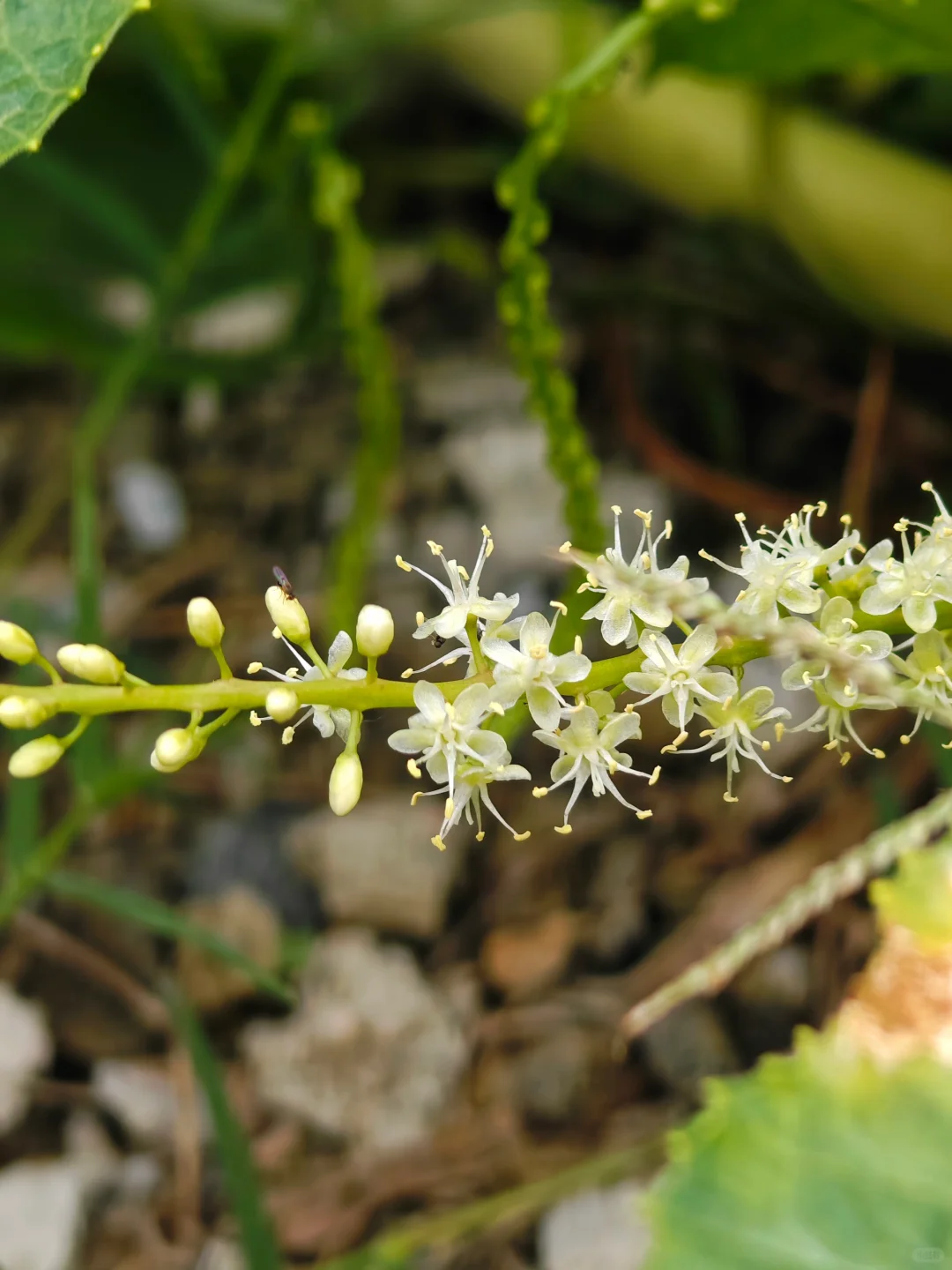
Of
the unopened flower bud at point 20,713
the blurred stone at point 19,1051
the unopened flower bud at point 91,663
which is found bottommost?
the blurred stone at point 19,1051

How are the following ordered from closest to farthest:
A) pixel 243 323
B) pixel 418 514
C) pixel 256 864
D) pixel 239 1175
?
pixel 239 1175 → pixel 256 864 → pixel 418 514 → pixel 243 323

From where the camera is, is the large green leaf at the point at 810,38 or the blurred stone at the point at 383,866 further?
the blurred stone at the point at 383,866

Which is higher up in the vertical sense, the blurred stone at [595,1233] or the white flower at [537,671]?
the white flower at [537,671]

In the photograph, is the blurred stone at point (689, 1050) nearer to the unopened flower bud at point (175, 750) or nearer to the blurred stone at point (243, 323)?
the unopened flower bud at point (175, 750)

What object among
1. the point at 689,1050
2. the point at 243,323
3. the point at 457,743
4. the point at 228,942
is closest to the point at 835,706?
the point at 457,743

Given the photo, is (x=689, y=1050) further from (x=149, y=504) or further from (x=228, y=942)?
(x=149, y=504)

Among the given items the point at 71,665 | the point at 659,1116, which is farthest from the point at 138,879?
the point at 71,665

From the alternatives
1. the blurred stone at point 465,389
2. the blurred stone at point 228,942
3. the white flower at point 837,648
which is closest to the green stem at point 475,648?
the white flower at point 837,648

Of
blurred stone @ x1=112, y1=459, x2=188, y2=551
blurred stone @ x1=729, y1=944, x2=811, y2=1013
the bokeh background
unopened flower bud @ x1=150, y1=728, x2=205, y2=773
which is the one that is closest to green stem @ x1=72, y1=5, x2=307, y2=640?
the bokeh background
